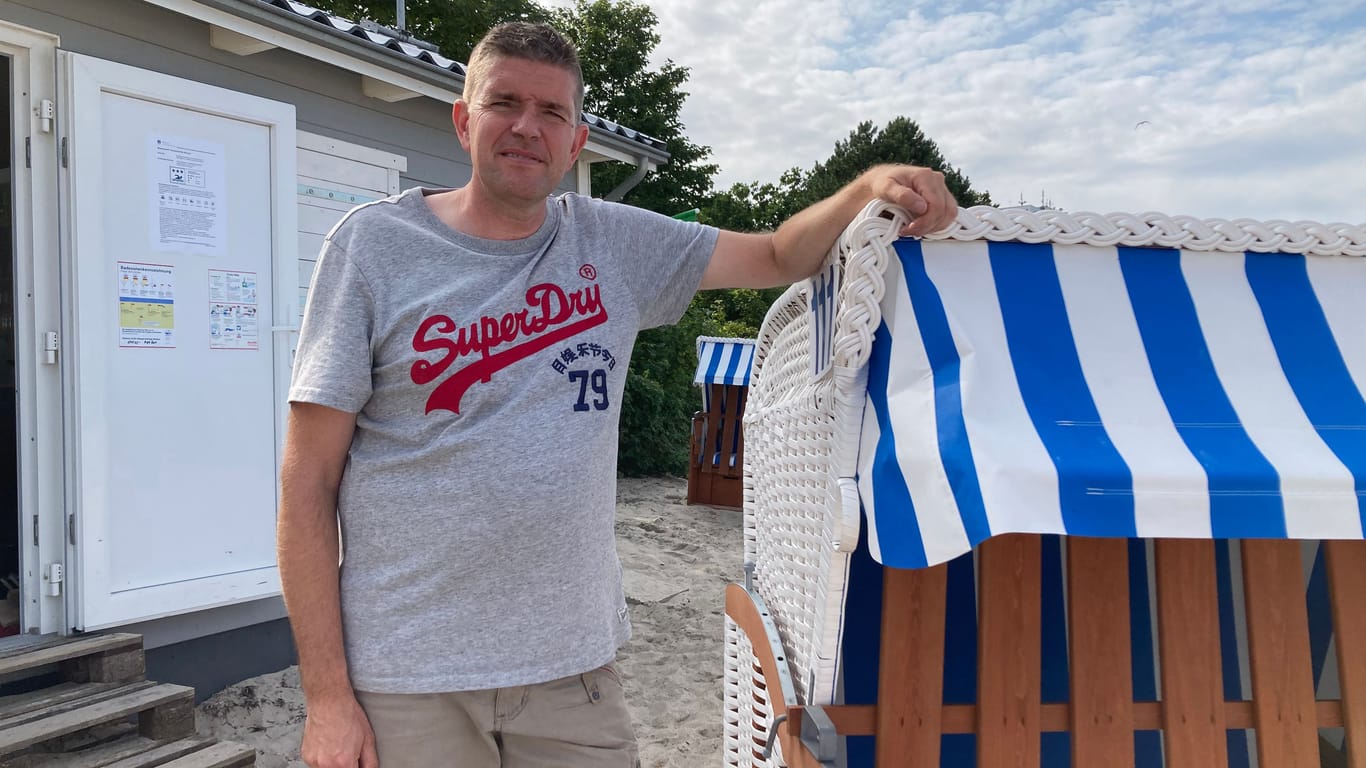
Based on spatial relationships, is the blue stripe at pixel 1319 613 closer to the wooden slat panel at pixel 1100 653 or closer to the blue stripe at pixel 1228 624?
the blue stripe at pixel 1228 624

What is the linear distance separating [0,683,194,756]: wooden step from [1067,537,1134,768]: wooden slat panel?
116 inches

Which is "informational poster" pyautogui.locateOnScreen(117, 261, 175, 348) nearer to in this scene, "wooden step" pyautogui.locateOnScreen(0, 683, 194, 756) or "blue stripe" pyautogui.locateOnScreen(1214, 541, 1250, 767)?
"wooden step" pyautogui.locateOnScreen(0, 683, 194, 756)

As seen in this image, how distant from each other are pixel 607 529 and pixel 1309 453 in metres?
1.10

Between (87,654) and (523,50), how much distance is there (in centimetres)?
298

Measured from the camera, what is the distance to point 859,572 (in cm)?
166

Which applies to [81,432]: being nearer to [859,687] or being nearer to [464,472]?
[464,472]

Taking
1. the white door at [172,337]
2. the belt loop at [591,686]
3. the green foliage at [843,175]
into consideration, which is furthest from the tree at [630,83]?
the belt loop at [591,686]

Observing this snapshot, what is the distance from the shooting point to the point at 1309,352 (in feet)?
4.55

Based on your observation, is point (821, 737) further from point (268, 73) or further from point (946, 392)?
point (268, 73)

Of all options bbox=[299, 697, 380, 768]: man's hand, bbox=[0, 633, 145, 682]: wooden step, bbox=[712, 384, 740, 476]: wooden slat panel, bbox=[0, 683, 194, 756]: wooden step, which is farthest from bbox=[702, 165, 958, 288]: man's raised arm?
bbox=[712, 384, 740, 476]: wooden slat panel

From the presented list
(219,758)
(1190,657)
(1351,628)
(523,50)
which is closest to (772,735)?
(1190,657)

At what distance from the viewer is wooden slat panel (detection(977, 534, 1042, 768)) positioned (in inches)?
57.0

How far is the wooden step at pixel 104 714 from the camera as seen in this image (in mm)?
2682

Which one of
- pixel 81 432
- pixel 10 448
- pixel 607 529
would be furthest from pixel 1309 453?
pixel 10 448
